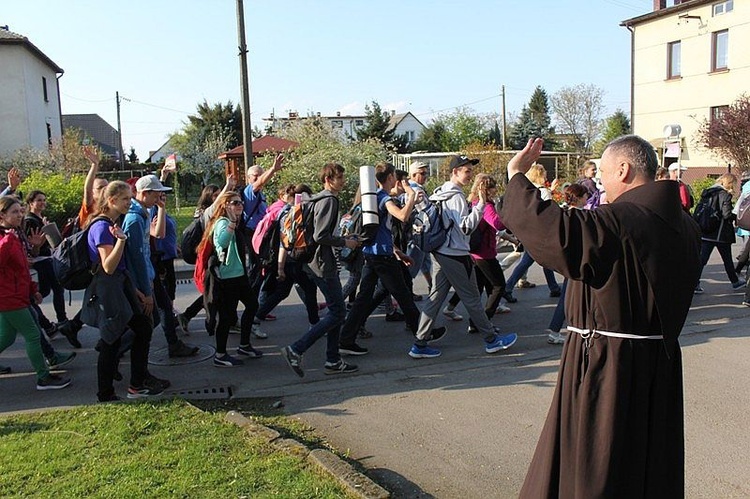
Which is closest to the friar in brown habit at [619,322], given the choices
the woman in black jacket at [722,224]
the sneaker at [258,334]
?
the sneaker at [258,334]

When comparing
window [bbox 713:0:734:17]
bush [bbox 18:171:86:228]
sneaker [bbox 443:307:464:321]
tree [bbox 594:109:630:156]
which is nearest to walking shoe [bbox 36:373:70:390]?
sneaker [bbox 443:307:464:321]

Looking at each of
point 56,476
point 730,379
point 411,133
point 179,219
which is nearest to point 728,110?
point 179,219

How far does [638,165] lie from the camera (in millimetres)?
2830

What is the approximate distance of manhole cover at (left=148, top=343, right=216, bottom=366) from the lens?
22.3 ft

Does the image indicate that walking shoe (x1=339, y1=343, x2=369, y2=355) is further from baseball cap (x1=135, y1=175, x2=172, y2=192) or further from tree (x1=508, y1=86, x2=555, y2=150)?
tree (x1=508, y1=86, x2=555, y2=150)

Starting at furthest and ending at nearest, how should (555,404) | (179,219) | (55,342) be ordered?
1. (179,219)
2. (55,342)
3. (555,404)

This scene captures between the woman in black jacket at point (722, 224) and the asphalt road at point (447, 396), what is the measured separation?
144 cm

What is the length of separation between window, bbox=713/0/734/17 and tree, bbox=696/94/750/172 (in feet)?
13.9

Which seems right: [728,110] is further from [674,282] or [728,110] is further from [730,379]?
[674,282]

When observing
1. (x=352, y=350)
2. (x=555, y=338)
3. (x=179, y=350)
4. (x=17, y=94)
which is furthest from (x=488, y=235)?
(x=17, y=94)

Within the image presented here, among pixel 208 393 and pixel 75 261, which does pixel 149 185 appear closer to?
pixel 75 261

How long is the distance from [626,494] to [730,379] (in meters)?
3.83

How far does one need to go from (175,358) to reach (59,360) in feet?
3.56

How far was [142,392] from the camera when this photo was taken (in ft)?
18.4
